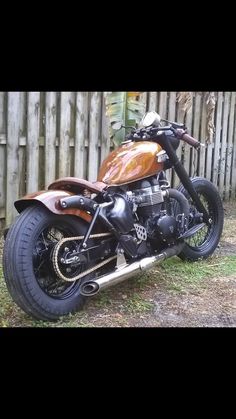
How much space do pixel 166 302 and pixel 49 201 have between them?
119 cm

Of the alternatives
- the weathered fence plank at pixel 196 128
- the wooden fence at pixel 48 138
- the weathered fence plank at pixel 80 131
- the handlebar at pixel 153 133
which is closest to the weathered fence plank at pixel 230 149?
the weathered fence plank at pixel 196 128

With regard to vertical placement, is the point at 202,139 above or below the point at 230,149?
above

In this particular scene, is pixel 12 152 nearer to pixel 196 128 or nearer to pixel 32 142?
pixel 32 142

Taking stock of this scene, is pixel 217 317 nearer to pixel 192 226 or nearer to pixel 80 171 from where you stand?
pixel 192 226

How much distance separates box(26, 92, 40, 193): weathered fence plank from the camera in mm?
4477

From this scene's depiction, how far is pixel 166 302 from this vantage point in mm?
3303

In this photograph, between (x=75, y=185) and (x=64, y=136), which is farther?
(x=64, y=136)

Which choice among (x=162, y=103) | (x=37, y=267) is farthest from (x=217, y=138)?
(x=37, y=267)

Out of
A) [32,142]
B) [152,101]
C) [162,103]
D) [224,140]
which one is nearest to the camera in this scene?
[32,142]

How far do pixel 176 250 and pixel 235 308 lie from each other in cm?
68

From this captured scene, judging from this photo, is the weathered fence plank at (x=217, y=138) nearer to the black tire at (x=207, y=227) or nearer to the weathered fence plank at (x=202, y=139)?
the weathered fence plank at (x=202, y=139)

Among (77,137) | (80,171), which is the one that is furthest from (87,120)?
(80,171)

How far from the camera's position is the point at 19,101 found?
172 inches

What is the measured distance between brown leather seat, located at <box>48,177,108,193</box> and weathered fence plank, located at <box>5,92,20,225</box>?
1441 millimetres
